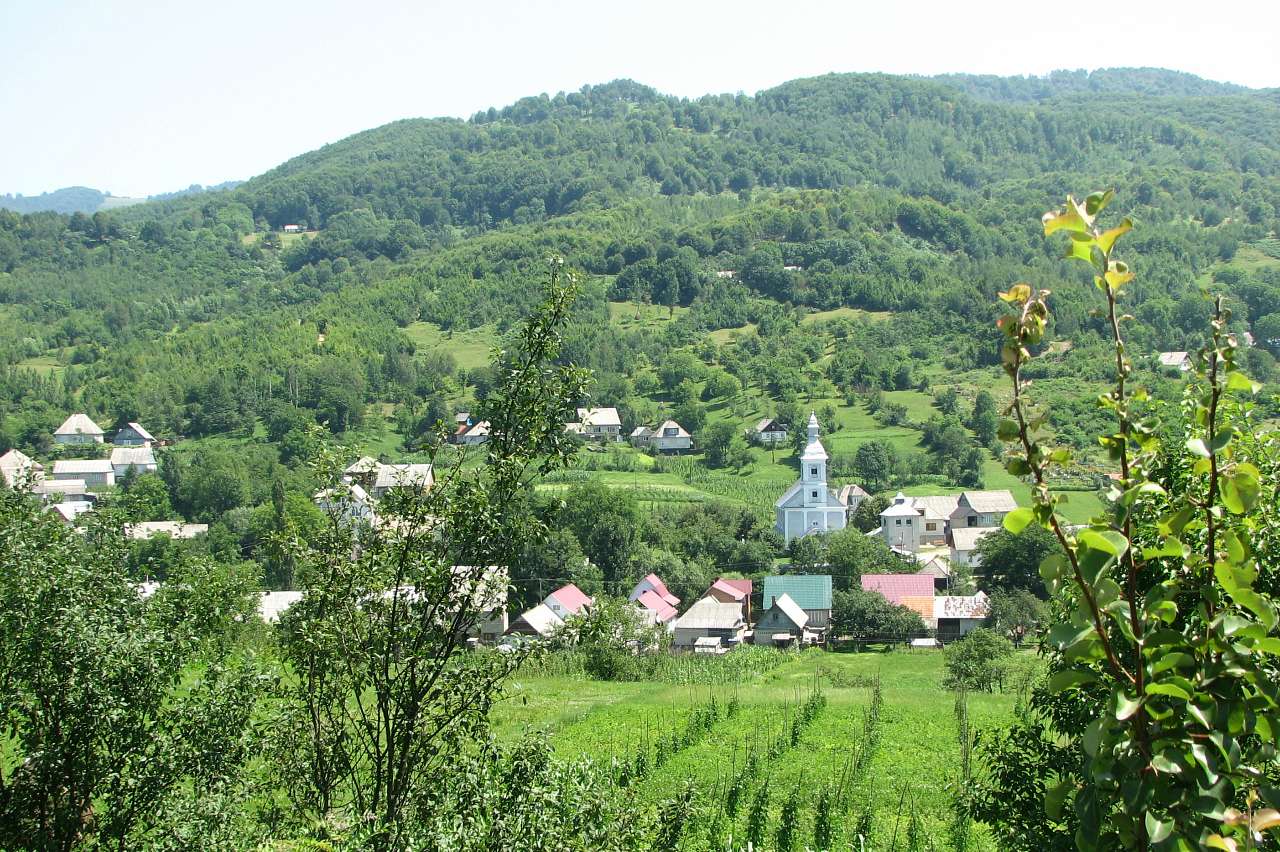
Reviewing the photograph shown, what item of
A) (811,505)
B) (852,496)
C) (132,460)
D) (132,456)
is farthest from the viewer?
(132,456)

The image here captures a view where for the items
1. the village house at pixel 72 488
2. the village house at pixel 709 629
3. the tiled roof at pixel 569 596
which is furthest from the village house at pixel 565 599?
the village house at pixel 72 488

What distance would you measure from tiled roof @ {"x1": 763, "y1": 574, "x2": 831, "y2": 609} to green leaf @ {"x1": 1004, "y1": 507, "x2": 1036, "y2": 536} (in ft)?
137

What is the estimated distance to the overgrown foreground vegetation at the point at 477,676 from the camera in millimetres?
2006

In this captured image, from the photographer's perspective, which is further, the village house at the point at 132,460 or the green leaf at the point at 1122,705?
the village house at the point at 132,460

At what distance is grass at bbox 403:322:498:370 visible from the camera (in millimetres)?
104188

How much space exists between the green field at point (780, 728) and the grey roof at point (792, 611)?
8.68m

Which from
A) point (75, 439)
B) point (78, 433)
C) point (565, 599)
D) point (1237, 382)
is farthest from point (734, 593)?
point (75, 439)

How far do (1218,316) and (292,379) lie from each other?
95.1m

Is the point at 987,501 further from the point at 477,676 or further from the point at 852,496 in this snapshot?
the point at 477,676

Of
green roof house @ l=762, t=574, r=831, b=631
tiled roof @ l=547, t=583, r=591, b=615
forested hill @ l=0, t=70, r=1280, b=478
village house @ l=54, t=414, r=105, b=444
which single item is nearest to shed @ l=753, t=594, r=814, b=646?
green roof house @ l=762, t=574, r=831, b=631

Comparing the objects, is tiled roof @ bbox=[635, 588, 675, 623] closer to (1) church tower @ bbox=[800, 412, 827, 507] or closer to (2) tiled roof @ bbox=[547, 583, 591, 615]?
(2) tiled roof @ bbox=[547, 583, 591, 615]

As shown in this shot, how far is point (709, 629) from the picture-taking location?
42.3 metres

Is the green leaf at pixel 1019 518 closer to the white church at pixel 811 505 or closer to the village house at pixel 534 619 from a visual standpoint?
the village house at pixel 534 619

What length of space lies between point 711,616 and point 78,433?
61366 millimetres
